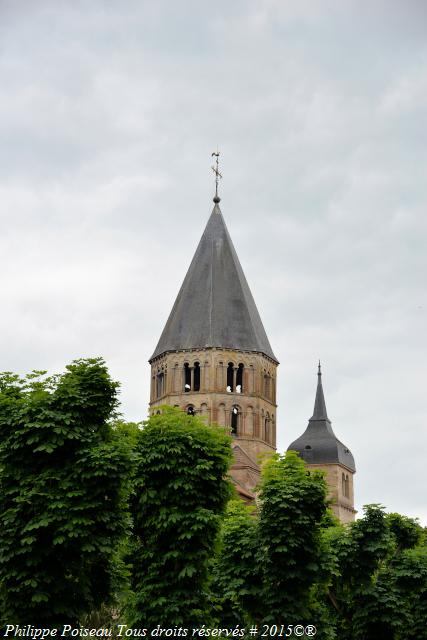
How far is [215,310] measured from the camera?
8850cm

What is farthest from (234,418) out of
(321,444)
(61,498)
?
(61,498)

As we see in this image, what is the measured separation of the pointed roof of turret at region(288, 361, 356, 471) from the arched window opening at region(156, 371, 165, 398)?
2408 cm

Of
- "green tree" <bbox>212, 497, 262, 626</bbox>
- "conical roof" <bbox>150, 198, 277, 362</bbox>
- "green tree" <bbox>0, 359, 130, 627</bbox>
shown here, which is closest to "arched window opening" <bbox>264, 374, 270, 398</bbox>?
"conical roof" <bbox>150, 198, 277, 362</bbox>

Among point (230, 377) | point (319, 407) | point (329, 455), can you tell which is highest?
point (319, 407)

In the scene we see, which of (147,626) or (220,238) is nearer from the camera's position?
(147,626)

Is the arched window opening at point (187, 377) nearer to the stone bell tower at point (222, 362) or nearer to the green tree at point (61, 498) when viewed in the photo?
the stone bell tower at point (222, 362)

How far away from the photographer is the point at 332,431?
114125 millimetres

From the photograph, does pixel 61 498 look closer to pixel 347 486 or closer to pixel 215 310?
pixel 215 310

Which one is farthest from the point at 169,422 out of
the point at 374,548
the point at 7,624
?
the point at 374,548

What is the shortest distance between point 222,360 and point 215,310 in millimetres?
4558

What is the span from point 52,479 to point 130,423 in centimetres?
738

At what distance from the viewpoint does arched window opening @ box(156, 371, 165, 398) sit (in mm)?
88938

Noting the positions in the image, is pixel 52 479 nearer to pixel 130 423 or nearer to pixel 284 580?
pixel 130 423

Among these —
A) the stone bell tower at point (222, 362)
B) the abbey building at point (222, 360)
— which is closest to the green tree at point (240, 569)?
the abbey building at point (222, 360)
